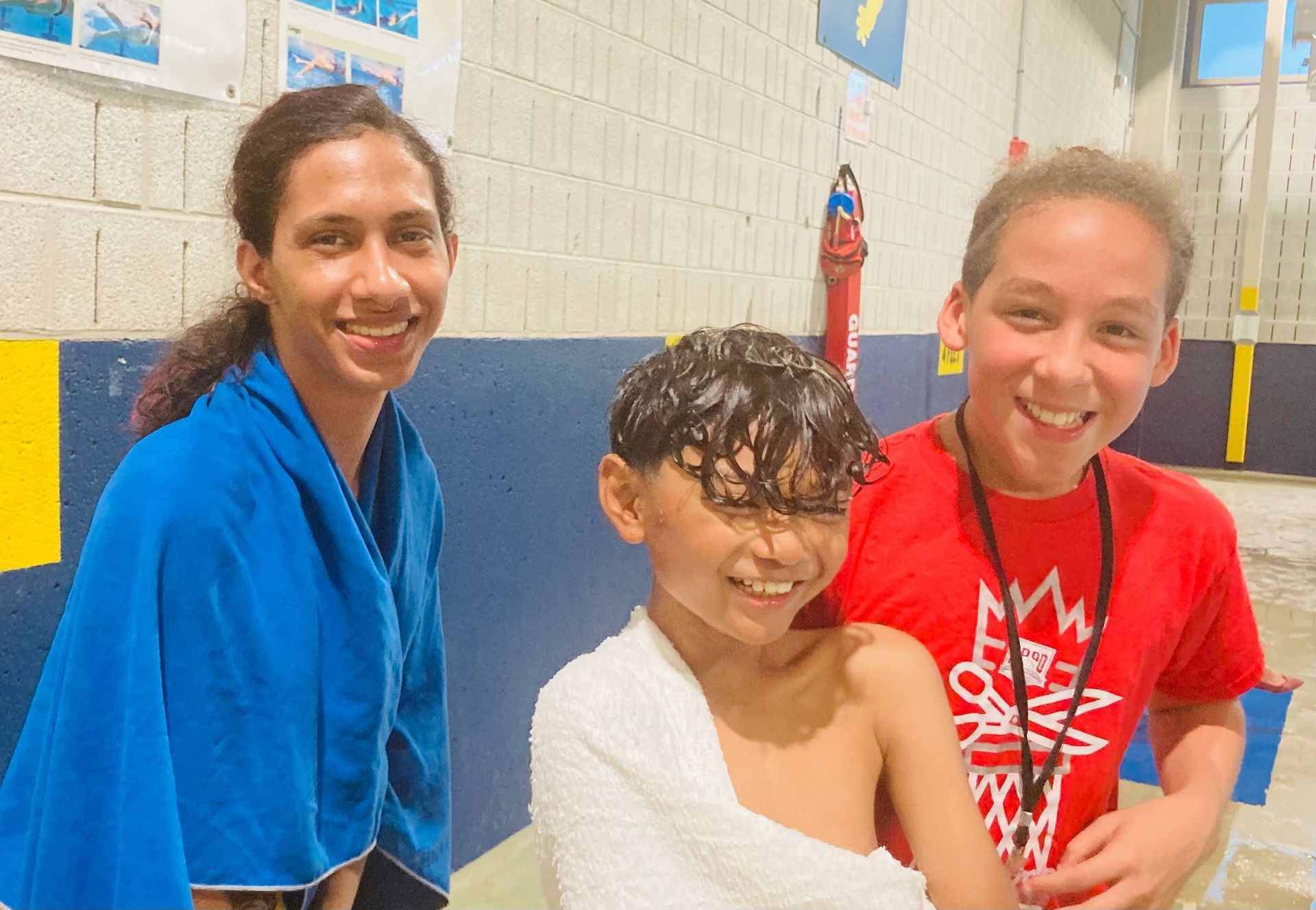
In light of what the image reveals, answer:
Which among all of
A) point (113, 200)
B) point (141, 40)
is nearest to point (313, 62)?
point (141, 40)

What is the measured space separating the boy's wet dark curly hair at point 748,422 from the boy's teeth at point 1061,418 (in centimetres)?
17

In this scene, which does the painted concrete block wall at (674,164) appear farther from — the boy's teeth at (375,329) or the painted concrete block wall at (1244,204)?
the painted concrete block wall at (1244,204)

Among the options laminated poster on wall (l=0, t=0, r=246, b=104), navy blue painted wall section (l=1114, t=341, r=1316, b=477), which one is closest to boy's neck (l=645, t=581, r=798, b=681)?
laminated poster on wall (l=0, t=0, r=246, b=104)

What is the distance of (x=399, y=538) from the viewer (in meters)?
1.40

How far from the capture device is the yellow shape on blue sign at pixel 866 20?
148 inches

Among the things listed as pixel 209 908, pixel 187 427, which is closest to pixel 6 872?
pixel 209 908

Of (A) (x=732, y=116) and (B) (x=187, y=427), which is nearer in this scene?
(B) (x=187, y=427)

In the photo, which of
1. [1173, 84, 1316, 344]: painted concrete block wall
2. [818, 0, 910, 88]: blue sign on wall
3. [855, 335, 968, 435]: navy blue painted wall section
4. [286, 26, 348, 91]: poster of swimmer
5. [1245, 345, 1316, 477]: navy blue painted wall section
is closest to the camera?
[286, 26, 348, 91]: poster of swimmer

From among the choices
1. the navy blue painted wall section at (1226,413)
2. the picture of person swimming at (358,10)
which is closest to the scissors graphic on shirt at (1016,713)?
the picture of person swimming at (358,10)

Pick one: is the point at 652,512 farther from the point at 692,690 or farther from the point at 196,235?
the point at 196,235

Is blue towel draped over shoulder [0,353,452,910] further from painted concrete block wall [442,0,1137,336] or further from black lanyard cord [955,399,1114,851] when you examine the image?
painted concrete block wall [442,0,1137,336]

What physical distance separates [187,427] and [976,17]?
4873 millimetres

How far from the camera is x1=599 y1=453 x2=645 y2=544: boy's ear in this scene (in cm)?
95

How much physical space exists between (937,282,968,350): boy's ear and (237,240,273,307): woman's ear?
2.64 feet
